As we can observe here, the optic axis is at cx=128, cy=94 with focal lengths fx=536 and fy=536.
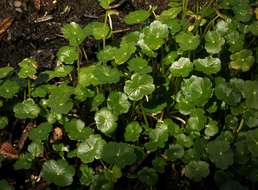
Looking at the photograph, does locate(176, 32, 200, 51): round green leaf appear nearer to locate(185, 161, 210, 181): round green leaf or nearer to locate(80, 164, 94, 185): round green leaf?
locate(185, 161, 210, 181): round green leaf

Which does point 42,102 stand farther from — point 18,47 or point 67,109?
point 18,47

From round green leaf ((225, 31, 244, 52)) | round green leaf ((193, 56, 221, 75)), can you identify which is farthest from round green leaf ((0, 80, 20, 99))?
round green leaf ((225, 31, 244, 52))

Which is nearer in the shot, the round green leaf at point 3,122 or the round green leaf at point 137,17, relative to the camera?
the round green leaf at point 3,122

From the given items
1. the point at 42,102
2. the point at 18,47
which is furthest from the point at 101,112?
the point at 18,47

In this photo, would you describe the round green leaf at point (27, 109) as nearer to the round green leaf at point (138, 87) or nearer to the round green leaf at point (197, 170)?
the round green leaf at point (138, 87)

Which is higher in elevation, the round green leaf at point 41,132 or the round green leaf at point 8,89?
the round green leaf at point 8,89

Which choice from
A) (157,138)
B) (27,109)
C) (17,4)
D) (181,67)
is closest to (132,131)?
(157,138)

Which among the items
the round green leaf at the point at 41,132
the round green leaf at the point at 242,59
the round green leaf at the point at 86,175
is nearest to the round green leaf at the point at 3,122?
the round green leaf at the point at 41,132
